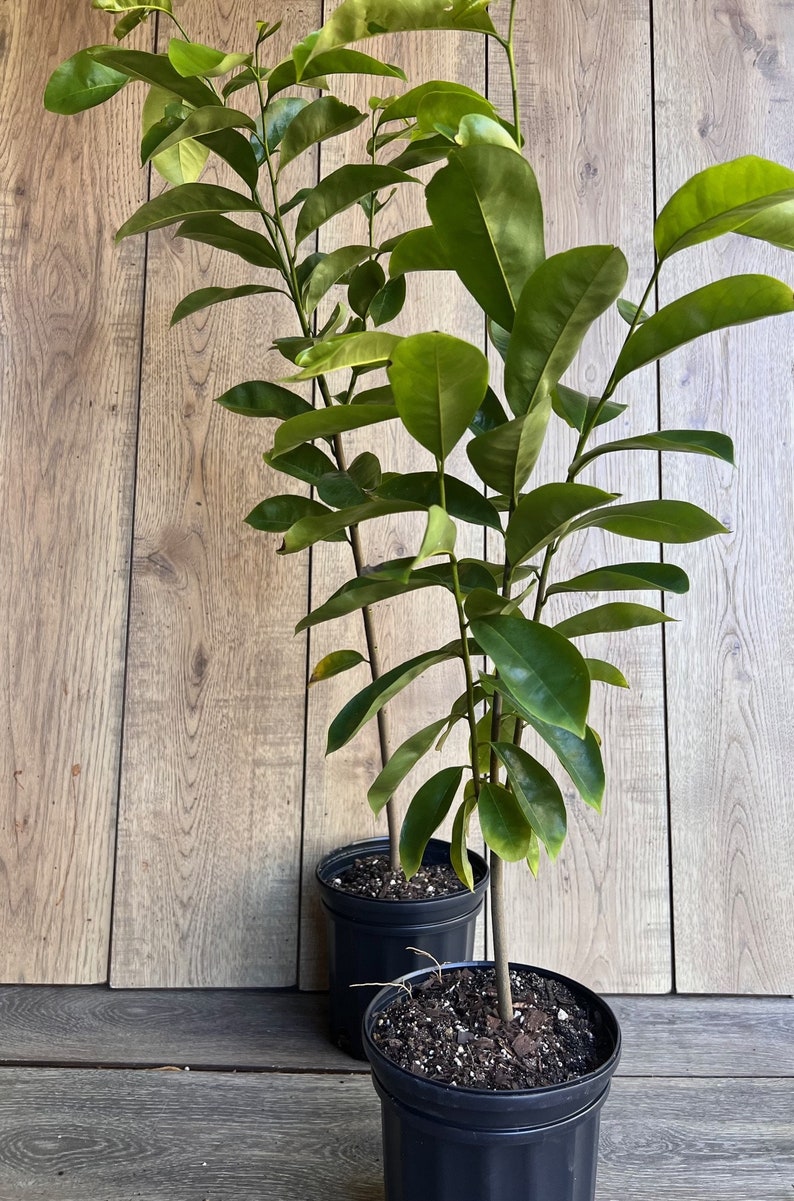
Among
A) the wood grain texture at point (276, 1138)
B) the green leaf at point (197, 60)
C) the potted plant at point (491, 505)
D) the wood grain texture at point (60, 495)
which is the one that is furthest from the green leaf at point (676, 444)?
the wood grain texture at point (60, 495)

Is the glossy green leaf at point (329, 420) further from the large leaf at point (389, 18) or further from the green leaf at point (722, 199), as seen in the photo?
the large leaf at point (389, 18)

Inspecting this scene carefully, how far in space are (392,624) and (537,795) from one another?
2.14ft

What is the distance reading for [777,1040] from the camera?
1.26m

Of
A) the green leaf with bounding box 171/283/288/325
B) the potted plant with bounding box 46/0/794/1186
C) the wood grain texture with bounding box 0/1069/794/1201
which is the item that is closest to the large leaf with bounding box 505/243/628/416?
the potted plant with bounding box 46/0/794/1186

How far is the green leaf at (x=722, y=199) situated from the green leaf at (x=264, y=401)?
20.0 inches

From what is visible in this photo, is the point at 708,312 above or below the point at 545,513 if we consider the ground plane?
above

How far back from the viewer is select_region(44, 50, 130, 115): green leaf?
94 centimetres

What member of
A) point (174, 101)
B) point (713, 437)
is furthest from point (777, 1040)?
point (174, 101)

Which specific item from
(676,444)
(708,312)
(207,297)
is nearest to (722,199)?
(708,312)

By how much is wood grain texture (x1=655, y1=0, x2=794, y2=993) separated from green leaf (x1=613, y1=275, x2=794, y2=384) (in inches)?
29.2

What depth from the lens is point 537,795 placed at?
76 cm

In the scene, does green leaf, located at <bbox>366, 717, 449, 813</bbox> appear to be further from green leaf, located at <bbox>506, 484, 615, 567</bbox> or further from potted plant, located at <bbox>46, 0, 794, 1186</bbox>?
green leaf, located at <bbox>506, 484, 615, 567</bbox>

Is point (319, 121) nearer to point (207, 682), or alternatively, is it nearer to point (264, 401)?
point (264, 401)

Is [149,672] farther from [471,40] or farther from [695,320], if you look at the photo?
[471,40]
